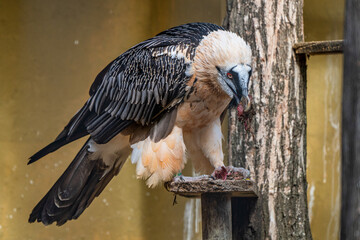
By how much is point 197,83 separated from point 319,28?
9.22 ft

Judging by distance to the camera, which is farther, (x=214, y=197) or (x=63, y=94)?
(x=63, y=94)

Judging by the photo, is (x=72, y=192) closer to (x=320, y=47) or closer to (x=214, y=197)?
(x=214, y=197)

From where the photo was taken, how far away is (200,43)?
366cm

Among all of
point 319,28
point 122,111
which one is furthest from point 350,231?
point 319,28

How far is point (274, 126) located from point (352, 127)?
2.47m

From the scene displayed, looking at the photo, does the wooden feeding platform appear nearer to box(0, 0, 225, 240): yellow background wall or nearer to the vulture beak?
the vulture beak

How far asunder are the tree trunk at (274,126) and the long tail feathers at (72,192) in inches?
40.0

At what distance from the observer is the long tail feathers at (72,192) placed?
408cm

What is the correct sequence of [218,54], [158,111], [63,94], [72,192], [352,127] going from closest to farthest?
[352,127] → [218,54] → [158,111] → [72,192] → [63,94]

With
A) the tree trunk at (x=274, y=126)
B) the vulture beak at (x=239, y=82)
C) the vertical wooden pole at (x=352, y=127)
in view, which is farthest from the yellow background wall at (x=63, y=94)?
the vertical wooden pole at (x=352, y=127)

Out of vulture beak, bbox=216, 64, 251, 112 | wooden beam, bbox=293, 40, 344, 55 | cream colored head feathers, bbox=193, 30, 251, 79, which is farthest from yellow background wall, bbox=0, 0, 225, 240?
vulture beak, bbox=216, 64, 251, 112

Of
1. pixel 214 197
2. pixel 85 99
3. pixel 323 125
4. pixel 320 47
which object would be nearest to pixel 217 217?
pixel 214 197

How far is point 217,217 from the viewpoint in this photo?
3.59 m

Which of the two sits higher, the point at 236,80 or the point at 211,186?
the point at 236,80
